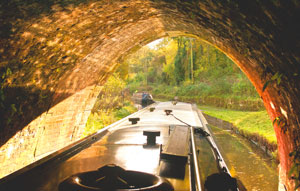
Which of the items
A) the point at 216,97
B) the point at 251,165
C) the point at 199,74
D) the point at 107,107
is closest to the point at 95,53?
the point at 251,165

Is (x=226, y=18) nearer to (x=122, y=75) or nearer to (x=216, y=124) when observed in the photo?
Result: (x=216, y=124)

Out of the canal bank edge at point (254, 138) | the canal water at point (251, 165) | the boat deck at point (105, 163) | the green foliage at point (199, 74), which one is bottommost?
the canal water at point (251, 165)

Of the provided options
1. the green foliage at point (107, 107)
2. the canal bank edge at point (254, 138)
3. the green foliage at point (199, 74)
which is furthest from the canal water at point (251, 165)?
the green foliage at point (199, 74)

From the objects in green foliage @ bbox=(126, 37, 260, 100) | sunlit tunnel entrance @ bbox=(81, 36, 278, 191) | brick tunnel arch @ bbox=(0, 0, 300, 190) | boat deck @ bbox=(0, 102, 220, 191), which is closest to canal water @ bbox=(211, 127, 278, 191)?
sunlit tunnel entrance @ bbox=(81, 36, 278, 191)

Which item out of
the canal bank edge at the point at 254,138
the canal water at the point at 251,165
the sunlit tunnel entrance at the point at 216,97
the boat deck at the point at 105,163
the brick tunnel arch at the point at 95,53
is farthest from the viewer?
the canal bank edge at the point at 254,138

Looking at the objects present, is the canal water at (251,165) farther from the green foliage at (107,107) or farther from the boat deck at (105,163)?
the green foliage at (107,107)

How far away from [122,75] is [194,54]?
1658 cm

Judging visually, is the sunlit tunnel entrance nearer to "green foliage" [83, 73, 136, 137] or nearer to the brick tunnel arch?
"green foliage" [83, 73, 136, 137]

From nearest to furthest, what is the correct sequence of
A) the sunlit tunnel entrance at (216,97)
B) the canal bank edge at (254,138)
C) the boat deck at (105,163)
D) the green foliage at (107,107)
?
1. the boat deck at (105,163)
2. the sunlit tunnel entrance at (216,97)
3. the canal bank edge at (254,138)
4. the green foliage at (107,107)

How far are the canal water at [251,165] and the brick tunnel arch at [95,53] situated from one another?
2.08 meters

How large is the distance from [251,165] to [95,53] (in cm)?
533

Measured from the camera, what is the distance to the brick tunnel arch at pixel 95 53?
1.87 m

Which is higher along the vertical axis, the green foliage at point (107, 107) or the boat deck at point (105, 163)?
the green foliage at point (107, 107)

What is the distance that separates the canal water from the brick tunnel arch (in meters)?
2.08
